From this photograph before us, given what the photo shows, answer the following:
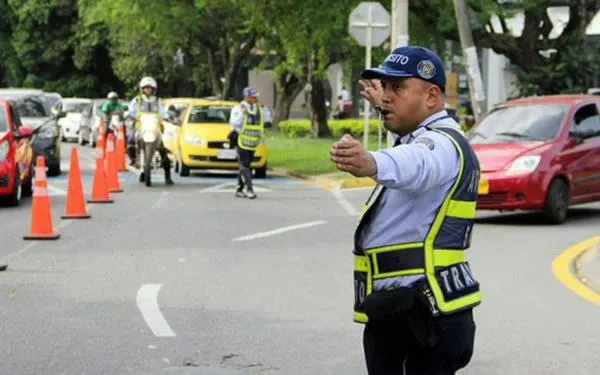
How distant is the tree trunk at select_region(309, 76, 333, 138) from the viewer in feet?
150

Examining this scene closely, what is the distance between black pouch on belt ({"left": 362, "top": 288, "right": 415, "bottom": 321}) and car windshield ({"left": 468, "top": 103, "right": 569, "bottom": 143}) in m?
13.2

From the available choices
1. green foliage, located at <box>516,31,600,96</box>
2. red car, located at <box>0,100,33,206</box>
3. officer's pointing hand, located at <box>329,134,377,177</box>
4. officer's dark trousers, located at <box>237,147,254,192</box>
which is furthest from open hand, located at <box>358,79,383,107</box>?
green foliage, located at <box>516,31,600,96</box>

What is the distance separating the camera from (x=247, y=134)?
21.3 m

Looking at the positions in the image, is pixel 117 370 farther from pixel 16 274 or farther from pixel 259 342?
pixel 16 274

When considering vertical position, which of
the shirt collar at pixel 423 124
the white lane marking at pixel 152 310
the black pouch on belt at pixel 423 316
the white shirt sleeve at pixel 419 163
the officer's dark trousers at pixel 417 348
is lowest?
the white lane marking at pixel 152 310

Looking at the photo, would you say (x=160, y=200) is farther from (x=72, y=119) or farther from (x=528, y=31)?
(x=72, y=119)

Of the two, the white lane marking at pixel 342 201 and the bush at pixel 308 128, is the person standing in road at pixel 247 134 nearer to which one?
the white lane marking at pixel 342 201

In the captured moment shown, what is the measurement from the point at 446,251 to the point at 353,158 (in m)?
0.62

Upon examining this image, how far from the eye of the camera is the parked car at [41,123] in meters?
26.0

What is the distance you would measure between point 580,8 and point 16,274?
77.9 feet

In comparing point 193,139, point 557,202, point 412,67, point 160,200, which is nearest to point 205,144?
point 193,139

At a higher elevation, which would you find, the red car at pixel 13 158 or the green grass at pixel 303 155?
the red car at pixel 13 158

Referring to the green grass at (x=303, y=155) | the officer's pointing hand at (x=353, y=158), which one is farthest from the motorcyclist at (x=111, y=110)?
the officer's pointing hand at (x=353, y=158)

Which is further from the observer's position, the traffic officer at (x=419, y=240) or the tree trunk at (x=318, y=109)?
the tree trunk at (x=318, y=109)
